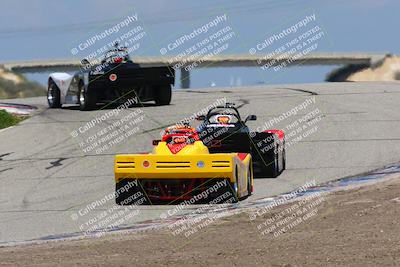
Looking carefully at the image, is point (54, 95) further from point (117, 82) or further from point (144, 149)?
point (144, 149)

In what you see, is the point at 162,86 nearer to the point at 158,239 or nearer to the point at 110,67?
the point at 110,67

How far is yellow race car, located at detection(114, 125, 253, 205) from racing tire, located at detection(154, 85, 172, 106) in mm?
13370

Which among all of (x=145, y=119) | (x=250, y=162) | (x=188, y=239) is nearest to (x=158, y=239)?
(x=188, y=239)

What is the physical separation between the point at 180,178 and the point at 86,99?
13.1 meters

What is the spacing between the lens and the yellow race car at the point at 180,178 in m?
13.2

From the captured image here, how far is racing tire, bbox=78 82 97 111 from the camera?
26.0 m

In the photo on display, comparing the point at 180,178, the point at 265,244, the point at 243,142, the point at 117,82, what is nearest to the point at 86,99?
the point at 117,82

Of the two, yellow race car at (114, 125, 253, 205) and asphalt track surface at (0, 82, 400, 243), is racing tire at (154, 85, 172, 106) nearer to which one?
asphalt track surface at (0, 82, 400, 243)

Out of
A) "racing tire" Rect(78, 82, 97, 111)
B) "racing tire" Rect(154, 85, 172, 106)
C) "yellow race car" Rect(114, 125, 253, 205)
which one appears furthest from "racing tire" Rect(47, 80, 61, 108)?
"yellow race car" Rect(114, 125, 253, 205)

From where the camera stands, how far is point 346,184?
14008 mm

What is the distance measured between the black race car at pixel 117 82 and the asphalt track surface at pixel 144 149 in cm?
36

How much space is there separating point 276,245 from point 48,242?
9.33 ft

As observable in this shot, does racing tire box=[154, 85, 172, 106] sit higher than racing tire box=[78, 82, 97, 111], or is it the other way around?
racing tire box=[78, 82, 97, 111]

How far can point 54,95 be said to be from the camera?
2848 cm
